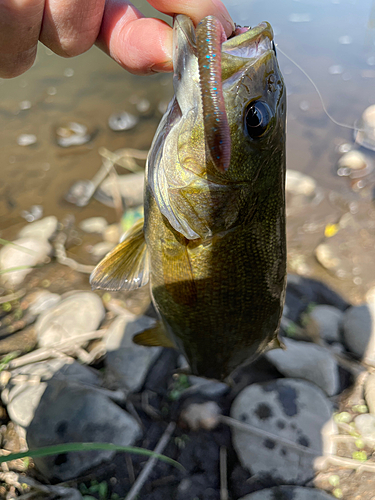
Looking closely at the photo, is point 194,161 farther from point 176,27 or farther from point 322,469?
point 322,469

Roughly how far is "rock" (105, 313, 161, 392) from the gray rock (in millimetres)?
1548

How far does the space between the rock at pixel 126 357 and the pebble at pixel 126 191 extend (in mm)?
1970

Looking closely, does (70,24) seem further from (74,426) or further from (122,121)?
(122,121)

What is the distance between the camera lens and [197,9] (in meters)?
1.42

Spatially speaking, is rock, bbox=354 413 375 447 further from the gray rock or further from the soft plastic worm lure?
the soft plastic worm lure

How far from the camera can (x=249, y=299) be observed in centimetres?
183

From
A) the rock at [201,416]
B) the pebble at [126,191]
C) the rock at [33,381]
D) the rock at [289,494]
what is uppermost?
the pebble at [126,191]

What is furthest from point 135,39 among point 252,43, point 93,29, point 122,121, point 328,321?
point 122,121

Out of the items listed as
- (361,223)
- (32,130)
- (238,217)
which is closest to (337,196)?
(361,223)

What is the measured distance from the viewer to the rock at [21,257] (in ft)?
11.8

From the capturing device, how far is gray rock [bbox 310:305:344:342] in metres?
3.19

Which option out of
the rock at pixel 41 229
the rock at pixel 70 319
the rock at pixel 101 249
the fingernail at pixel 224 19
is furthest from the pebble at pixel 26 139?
the fingernail at pixel 224 19

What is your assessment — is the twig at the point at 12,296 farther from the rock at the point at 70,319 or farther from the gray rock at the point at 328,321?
the gray rock at the point at 328,321

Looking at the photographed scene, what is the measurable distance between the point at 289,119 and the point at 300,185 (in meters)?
2.07
